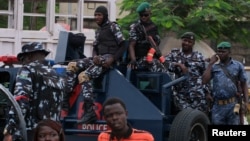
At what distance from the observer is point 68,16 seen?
60.0 feet

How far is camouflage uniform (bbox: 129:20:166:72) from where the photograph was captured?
10820 millimetres

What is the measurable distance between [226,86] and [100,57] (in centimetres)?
181

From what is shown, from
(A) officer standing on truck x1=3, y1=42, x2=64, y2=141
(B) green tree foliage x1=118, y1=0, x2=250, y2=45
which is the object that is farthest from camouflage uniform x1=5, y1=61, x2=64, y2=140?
(B) green tree foliage x1=118, y1=0, x2=250, y2=45

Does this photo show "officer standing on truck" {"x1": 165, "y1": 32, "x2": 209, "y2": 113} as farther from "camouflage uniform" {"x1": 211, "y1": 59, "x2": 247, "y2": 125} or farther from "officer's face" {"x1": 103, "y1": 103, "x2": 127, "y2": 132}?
"officer's face" {"x1": 103, "y1": 103, "x2": 127, "y2": 132}

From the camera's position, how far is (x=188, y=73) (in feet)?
35.9

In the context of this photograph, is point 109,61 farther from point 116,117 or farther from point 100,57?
point 116,117

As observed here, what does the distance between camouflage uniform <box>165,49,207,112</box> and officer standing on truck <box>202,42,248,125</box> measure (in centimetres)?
13

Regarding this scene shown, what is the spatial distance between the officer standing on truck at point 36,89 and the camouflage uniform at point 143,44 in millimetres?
2723

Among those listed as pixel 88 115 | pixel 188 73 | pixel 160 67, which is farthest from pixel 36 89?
pixel 188 73

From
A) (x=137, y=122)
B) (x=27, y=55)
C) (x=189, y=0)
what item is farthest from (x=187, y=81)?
(x=189, y=0)

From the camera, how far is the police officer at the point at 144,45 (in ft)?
35.4

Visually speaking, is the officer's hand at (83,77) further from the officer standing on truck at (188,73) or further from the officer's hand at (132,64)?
the officer standing on truck at (188,73)

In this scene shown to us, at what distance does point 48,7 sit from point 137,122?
7.97 m

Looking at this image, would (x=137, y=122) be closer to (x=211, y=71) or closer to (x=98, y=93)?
(x=98, y=93)
